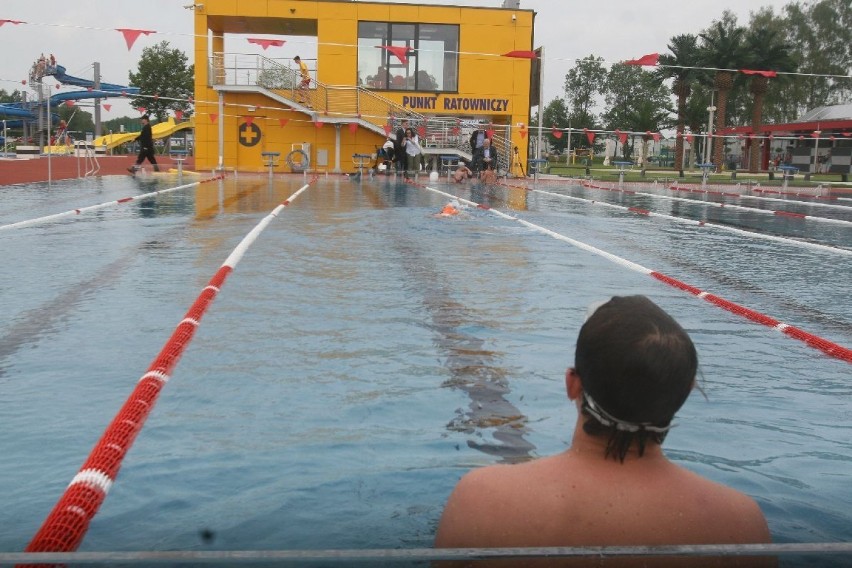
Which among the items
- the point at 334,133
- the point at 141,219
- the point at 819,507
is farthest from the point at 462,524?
the point at 334,133

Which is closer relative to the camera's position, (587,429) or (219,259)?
(587,429)

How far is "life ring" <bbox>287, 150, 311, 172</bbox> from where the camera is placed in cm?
3566

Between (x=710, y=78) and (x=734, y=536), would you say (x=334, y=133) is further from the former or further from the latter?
(x=734, y=536)

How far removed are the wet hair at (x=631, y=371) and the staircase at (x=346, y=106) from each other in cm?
3257

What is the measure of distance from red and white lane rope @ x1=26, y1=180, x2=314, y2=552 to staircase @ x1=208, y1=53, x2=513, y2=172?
29.7 metres

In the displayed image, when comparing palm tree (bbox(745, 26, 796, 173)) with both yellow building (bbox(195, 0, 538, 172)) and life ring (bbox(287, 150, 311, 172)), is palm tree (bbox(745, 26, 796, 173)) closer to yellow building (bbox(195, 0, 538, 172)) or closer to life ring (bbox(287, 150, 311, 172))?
yellow building (bbox(195, 0, 538, 172))

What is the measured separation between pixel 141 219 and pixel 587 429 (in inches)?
474

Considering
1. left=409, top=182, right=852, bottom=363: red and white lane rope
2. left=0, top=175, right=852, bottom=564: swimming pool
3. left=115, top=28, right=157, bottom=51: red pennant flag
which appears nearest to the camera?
left=0, top=175, right=852, bottom=564: swimming pool

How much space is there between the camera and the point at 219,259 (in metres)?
9.09

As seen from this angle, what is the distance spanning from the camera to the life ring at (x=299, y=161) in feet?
117

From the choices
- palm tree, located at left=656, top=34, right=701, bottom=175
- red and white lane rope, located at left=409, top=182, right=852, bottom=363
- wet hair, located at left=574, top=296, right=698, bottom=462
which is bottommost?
red and white lane rope, located at left=409, top=182, right=852, bottom=363

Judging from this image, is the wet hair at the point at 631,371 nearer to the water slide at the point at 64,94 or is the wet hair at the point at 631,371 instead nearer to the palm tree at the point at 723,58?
the water slide at the point at 64,94

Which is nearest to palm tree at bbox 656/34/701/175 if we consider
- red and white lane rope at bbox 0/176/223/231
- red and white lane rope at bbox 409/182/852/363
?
red and white lane rope at bbox 0/176/223/231

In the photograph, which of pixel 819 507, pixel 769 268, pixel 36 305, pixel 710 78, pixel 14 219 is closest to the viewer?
pixel 819 507
